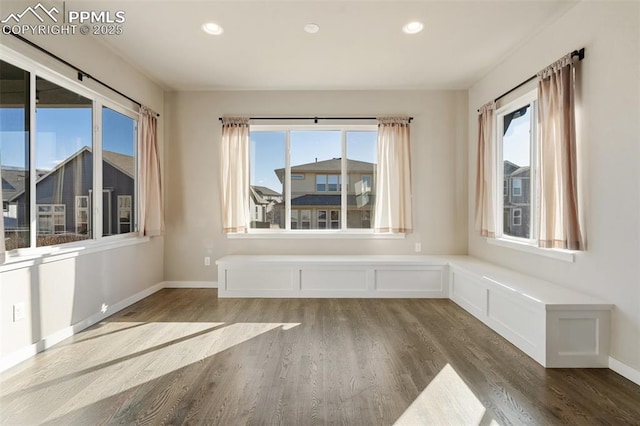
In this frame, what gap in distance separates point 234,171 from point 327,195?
4.35 feet

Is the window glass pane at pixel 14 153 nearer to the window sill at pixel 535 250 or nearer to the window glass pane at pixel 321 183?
the window glass pane at pixel 321 183

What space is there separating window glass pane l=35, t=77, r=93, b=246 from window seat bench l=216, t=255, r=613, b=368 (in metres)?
1.72

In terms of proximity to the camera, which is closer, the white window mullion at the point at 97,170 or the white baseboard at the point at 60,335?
the white baseboard at the point at 60,335

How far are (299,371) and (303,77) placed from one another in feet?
10.9

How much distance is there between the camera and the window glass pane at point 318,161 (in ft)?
15.1

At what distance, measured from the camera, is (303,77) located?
4051mm

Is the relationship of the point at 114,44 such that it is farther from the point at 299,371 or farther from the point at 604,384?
the point at 604,384

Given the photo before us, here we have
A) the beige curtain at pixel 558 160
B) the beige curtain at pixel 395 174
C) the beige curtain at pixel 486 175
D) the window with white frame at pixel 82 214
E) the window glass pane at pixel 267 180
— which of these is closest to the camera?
the beige curtain at pixel 558 160

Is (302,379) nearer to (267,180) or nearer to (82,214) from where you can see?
(82,214)

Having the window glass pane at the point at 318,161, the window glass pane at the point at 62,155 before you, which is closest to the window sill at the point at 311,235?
the window glass pane at the point at 318,161

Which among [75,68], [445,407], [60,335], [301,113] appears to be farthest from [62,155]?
[445,407]

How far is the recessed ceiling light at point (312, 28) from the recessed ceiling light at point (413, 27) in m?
0.78

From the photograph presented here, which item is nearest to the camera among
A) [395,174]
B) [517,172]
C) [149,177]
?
[517,172]

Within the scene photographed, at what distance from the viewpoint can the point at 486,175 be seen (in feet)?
12.8
